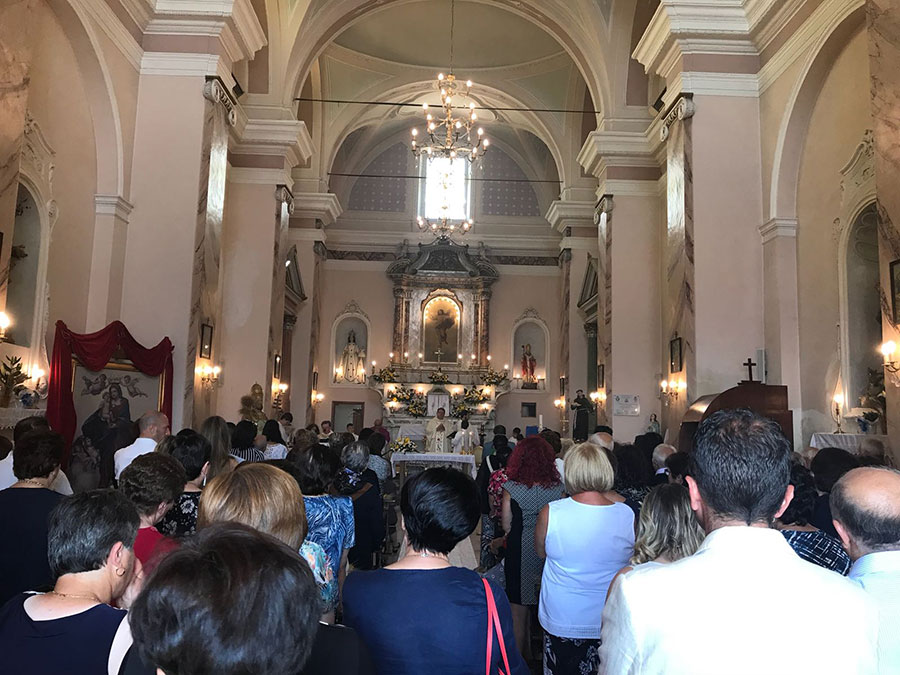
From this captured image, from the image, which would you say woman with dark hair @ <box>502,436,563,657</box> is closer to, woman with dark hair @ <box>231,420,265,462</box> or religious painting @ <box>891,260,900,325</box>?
woman with dark hair @ <box>231,420,265,462</box>

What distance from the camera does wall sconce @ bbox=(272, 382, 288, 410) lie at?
48.4 ft

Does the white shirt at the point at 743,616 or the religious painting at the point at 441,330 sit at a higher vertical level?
the religious painting at the point at 441,330

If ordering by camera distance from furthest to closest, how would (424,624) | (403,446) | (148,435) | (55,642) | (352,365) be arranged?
(352,365)
(403,446)
(148,435)
(424,624)
(55,642)

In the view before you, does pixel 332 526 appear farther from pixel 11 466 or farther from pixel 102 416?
pixel 102 416

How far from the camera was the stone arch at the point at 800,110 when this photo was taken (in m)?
7.91

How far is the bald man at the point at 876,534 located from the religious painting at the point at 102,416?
22.3 feet

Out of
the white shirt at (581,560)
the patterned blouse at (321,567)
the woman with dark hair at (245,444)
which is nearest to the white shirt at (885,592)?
the white shirt at (581,560)

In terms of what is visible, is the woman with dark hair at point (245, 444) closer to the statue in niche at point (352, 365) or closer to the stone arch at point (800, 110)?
the stone arch at point (800, 110)

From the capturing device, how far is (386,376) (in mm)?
21219

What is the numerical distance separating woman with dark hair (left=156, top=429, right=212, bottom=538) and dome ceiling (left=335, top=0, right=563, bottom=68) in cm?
1558

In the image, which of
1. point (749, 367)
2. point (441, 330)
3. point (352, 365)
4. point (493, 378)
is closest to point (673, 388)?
point (749, 367)

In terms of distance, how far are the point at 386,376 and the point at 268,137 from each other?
31.0 feet

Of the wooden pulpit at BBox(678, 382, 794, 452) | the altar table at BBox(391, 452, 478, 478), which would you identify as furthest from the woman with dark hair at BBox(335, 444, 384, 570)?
the altar table at BBox(391, 452, 478, 478)

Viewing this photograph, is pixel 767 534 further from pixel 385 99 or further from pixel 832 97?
pixel 385 99
